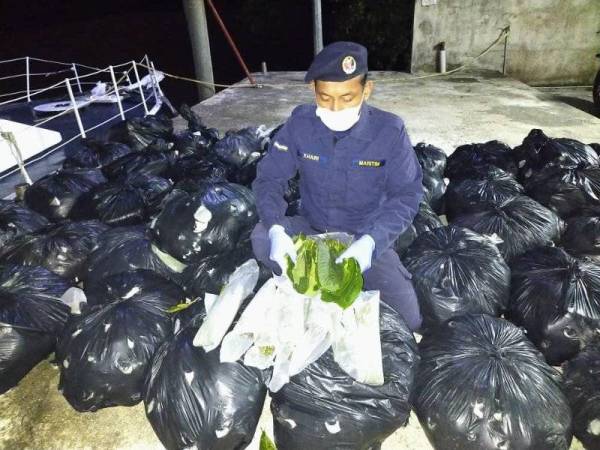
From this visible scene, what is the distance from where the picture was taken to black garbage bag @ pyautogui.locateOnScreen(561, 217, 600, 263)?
2324 mm

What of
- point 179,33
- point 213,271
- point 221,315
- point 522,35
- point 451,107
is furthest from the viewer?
point 179,33

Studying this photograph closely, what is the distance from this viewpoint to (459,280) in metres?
1.99

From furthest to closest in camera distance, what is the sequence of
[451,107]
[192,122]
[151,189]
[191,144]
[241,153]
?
[451,107] < [192,122] < [191,144] < [241,153] < [151,189]

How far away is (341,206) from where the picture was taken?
1.96m

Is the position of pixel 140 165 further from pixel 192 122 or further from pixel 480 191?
pixel 480 191

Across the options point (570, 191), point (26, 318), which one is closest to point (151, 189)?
point (26, 318)

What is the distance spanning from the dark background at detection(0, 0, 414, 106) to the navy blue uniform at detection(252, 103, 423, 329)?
9.85 meters

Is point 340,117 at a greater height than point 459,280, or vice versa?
point 340,117

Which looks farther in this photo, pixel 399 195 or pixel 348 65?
pixel 399 195

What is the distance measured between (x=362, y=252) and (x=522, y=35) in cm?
876

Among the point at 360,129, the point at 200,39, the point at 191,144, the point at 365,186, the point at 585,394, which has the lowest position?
the point at 585,394

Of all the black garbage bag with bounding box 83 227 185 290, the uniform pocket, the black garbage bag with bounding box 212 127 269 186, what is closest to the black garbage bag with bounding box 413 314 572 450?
the uniform pocket

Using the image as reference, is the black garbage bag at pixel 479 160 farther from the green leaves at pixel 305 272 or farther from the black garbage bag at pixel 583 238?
the green leaves at pixel 305 272

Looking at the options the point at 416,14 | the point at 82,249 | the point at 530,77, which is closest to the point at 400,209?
the point at 82,249
